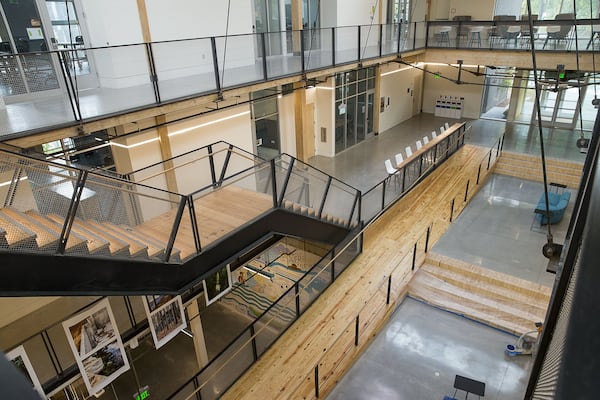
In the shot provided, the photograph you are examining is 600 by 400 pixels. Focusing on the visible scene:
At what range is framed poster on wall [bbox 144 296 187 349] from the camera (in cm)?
569

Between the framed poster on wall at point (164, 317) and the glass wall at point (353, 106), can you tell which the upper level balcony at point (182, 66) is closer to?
the glass wall at point (353, 106)

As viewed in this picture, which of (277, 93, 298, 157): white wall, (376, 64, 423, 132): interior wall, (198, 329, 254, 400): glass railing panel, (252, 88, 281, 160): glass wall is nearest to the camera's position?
(198, 329, 254, 400): glass railing panel

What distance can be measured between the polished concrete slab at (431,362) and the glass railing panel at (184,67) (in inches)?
226

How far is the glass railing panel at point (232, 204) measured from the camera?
547cm

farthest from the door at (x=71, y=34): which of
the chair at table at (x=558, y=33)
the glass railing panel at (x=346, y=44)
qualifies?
the chair at table at (x=558, y=33)

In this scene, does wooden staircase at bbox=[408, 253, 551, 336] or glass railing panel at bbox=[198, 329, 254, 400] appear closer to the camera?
glass railing panel at bbox=[198, 329, 254, 400]

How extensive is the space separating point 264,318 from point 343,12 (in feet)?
34.4

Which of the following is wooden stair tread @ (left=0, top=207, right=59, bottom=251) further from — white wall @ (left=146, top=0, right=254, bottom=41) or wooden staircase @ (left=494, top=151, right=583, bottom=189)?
wooden staircase @ (left=494, top=151, right=583, bottom=189)

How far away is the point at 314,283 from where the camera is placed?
7926 millimetres

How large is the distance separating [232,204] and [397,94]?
13857 mm

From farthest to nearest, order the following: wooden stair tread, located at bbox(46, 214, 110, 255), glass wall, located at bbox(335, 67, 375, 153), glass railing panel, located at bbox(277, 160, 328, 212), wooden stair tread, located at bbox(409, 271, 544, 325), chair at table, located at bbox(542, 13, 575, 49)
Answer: glass wall, located at bbox(335, 67, 375, 153) → chair at table, located at bbox(542, 13, 575, 49) → wooden stair tread, located at bbox(409, 271, 544, 325) → glass railing panel, located at bbox(277, 160, 328, 212) → wooden stair tread, located at bbox(46, 214, 110, 255)

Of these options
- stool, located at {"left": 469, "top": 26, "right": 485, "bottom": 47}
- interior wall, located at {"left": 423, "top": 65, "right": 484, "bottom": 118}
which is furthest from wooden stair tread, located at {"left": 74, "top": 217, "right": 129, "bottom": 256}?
interior wall, located at {"left": 423, "top": 65, "right": 484, "bottom": 118}

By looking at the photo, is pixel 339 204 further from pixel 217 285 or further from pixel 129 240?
pixel 129 240

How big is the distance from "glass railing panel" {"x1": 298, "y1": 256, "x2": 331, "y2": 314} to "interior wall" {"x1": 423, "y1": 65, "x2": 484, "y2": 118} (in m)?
13.5
